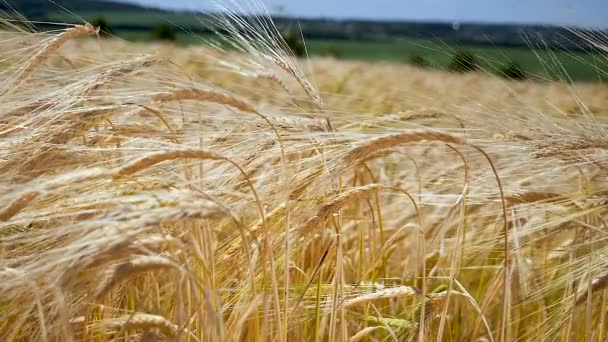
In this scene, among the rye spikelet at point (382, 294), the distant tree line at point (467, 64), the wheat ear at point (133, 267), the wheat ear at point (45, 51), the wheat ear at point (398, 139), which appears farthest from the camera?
the distant tree line at point (467, 64)

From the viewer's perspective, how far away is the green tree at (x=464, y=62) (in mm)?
1627

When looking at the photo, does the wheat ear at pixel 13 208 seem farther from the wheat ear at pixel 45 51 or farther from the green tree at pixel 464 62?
the green tree at pixel 464 62

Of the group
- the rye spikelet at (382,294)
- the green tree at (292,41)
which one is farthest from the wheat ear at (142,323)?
the green tree at (292,41)

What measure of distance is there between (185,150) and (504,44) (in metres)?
0.85

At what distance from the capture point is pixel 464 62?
170 centimetres

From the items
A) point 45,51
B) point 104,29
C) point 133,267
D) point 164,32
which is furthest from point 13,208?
point 164,32

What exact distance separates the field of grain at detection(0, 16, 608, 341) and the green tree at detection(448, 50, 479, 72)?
0.34 ft

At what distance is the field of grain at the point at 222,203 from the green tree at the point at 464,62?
103 mm

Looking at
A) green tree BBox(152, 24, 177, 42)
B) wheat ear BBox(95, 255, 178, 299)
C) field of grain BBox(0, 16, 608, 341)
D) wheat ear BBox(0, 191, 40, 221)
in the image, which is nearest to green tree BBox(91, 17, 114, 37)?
field of grain BBox(0, 16, 608, 341)

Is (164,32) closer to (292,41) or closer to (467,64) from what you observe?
(292,41)

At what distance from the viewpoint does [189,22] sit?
1.49 m

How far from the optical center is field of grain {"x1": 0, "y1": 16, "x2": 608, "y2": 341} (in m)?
0.95

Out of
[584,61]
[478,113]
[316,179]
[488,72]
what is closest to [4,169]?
[316,179]

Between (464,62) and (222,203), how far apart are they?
83 centimetres
